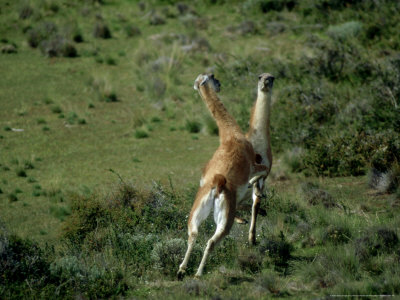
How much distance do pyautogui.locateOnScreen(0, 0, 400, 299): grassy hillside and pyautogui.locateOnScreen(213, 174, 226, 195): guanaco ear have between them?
3.66 ft

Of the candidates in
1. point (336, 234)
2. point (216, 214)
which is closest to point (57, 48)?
point (336, 234)

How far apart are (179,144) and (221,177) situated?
31.8 ft

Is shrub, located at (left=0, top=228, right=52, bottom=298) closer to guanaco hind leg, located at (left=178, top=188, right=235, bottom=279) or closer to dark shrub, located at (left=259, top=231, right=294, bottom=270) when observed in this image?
guanaco hind leg, located at (left=178, top=188, right=235, bottom=279)

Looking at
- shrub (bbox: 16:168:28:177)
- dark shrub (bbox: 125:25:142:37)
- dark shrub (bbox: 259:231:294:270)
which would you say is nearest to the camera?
dark shrub (bbox: 259:231:294:270)

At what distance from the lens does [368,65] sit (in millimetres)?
18219

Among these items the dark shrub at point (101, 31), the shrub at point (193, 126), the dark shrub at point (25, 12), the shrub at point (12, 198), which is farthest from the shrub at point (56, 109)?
the dark shrub at point (25, 12)

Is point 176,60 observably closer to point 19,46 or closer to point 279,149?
point 19,46

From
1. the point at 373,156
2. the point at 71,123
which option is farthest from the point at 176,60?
the point at 373,156

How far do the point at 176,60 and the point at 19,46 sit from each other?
23.3 ft

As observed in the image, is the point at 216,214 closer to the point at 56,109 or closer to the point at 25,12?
the point at 56,109

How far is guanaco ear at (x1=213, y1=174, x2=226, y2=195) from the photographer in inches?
273

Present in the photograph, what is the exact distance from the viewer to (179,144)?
16.7 m

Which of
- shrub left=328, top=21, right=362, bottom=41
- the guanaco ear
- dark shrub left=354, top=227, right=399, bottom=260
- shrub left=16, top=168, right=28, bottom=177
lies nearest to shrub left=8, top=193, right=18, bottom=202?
shrub left=16, top=168, right=28, bottom=177

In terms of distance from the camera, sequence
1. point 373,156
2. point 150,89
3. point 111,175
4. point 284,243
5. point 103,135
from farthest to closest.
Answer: point 150,89 → point 103,135 → point 111,175 → point 373,156 → point 284,243
